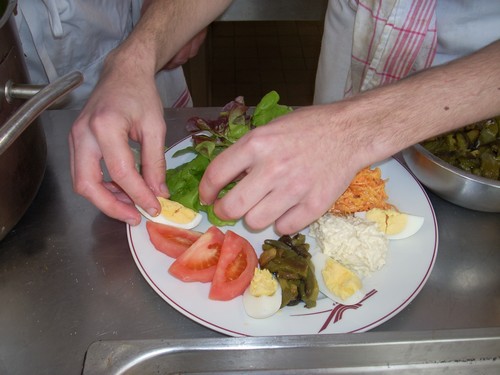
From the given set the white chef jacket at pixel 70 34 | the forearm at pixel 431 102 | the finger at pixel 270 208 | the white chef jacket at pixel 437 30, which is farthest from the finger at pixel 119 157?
the white chef jacket at pixel 437 30

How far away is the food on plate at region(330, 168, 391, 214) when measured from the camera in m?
1.16

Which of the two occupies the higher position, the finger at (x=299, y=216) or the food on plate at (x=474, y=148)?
the finger at (x=299, y=216)

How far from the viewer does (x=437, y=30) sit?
4.48 ft

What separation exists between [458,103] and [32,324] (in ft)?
3.01

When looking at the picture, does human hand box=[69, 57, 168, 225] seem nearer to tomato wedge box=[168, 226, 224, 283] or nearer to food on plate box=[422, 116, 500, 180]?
tomato wedge box=[168, 226, 224, 283]

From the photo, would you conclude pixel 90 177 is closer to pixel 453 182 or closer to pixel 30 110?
pixel 30 110

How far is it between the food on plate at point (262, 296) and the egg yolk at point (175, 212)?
8.7 inches

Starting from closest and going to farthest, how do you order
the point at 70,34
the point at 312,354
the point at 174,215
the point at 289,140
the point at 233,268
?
1. the point at 312,354
2. the point at 289,140
3. the point at 233,268
4. the point at 174,215
5. the point at 70,34

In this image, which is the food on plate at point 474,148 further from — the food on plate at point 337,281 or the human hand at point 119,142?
the human hand at point 119,142

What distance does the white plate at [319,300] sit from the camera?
3.13ft

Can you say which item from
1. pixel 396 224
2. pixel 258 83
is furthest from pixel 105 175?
pixel 258 83

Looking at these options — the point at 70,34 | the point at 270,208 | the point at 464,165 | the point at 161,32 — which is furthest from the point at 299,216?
the point at 70,34

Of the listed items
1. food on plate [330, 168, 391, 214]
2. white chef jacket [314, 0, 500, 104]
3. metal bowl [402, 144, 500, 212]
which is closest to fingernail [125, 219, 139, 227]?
food on plate [330, 168, 391, 214]

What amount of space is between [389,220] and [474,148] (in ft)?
1.03
